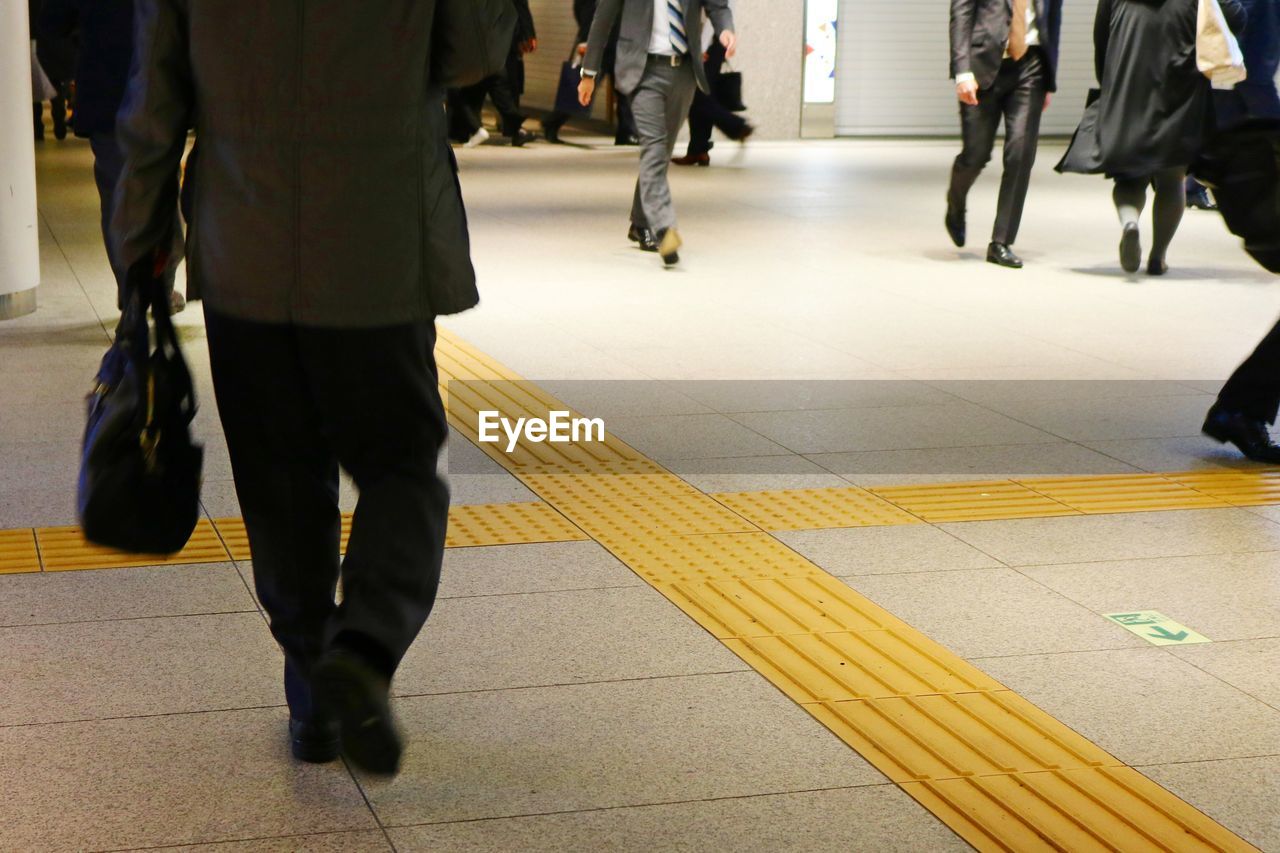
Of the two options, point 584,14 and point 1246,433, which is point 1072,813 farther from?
point 584,14

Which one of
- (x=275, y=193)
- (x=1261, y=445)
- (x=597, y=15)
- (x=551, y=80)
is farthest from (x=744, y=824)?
(x=551, y=80)

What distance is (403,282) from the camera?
2773 millimetres

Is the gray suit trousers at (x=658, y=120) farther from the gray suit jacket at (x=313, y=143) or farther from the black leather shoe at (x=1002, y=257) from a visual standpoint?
the gray suit jacket at (x=313, y=143)

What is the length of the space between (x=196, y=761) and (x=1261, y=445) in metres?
3.80

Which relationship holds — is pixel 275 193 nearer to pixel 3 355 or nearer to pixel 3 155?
pixel 3 355

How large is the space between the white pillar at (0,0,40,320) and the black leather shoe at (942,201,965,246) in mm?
5381

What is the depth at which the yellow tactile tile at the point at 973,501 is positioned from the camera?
491 centimetres

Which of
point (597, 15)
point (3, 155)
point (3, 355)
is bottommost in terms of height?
point (3, 355)

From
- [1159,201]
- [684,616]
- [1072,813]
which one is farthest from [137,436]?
[1159,201]

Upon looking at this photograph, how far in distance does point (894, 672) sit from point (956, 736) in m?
0.36

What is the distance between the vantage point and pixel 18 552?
4.38m

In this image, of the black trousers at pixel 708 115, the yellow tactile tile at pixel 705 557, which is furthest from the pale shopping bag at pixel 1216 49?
the black trousers at pixel 708 115

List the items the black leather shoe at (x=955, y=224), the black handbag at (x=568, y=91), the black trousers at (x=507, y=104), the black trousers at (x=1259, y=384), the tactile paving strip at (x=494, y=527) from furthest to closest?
the black handbag at (x=568, y=91) < the black trousers at (x=507, y=104) < the black leather shoe at (x=955, y=224) < the black trousers at (x=1259, y=384) < the tactile paving strip at (x=494, y=527)

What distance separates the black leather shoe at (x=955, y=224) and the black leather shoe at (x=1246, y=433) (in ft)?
16.0
